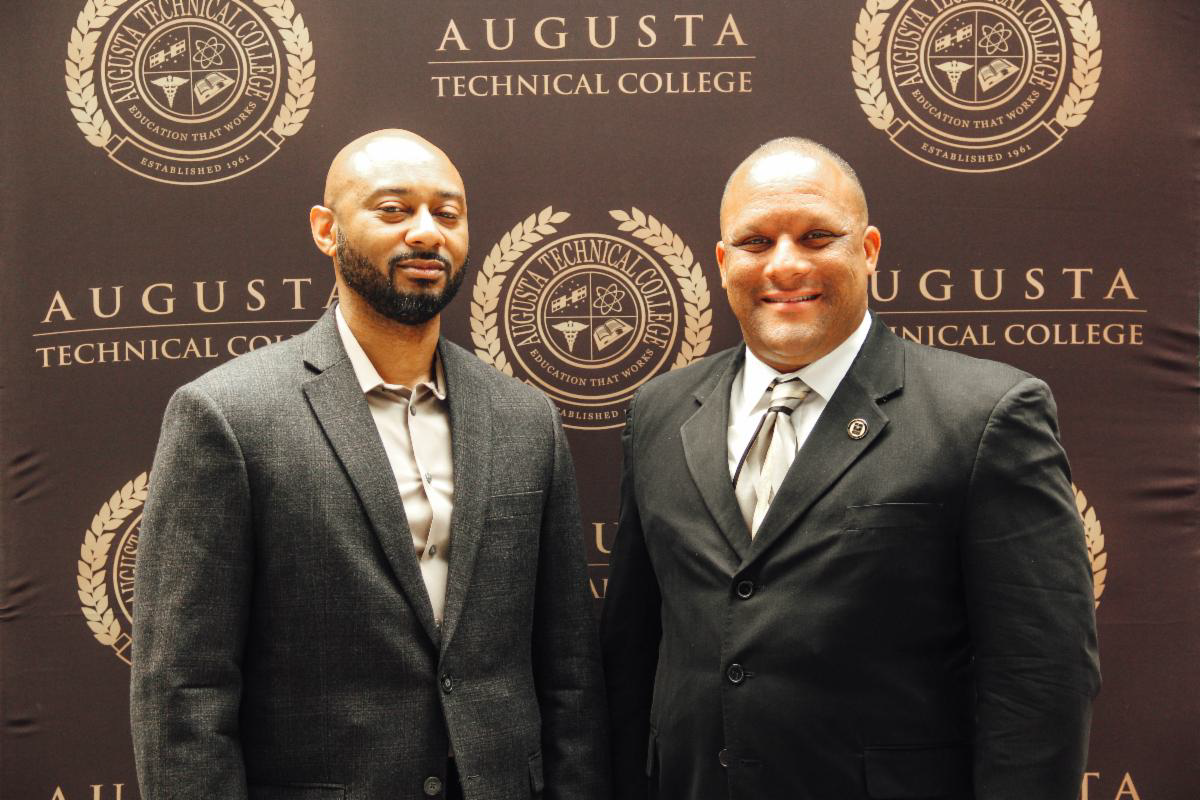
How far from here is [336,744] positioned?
1.97m

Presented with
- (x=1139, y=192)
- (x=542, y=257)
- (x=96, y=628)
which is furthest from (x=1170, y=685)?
(x=96, y=628)

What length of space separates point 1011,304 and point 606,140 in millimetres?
1171

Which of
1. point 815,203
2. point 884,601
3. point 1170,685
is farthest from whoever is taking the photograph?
point 1170,685

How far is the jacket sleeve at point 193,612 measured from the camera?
1.88 meters

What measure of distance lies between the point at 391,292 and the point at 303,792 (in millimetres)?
972

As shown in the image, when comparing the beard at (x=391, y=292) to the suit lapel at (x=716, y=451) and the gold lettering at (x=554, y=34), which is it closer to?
the suit lapel at (x=716, y=451)

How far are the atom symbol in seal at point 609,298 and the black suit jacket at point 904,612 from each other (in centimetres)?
95

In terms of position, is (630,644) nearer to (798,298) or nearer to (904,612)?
(904,612)

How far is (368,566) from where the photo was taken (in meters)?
2.00

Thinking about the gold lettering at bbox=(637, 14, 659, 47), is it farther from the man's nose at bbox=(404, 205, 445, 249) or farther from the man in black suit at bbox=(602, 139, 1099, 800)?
the man's nose at bbox=(404, 205, 445, 249)

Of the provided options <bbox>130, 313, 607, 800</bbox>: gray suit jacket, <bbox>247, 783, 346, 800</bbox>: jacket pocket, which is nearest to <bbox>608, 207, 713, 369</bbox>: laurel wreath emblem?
<bbox>130, 313, 607, 800</bbox>: gray suit jacket

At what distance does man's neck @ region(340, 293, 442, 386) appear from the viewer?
7.16 ft

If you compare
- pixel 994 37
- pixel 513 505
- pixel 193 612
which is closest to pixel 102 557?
pixel 193 612

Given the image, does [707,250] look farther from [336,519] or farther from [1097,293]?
[336,519]
